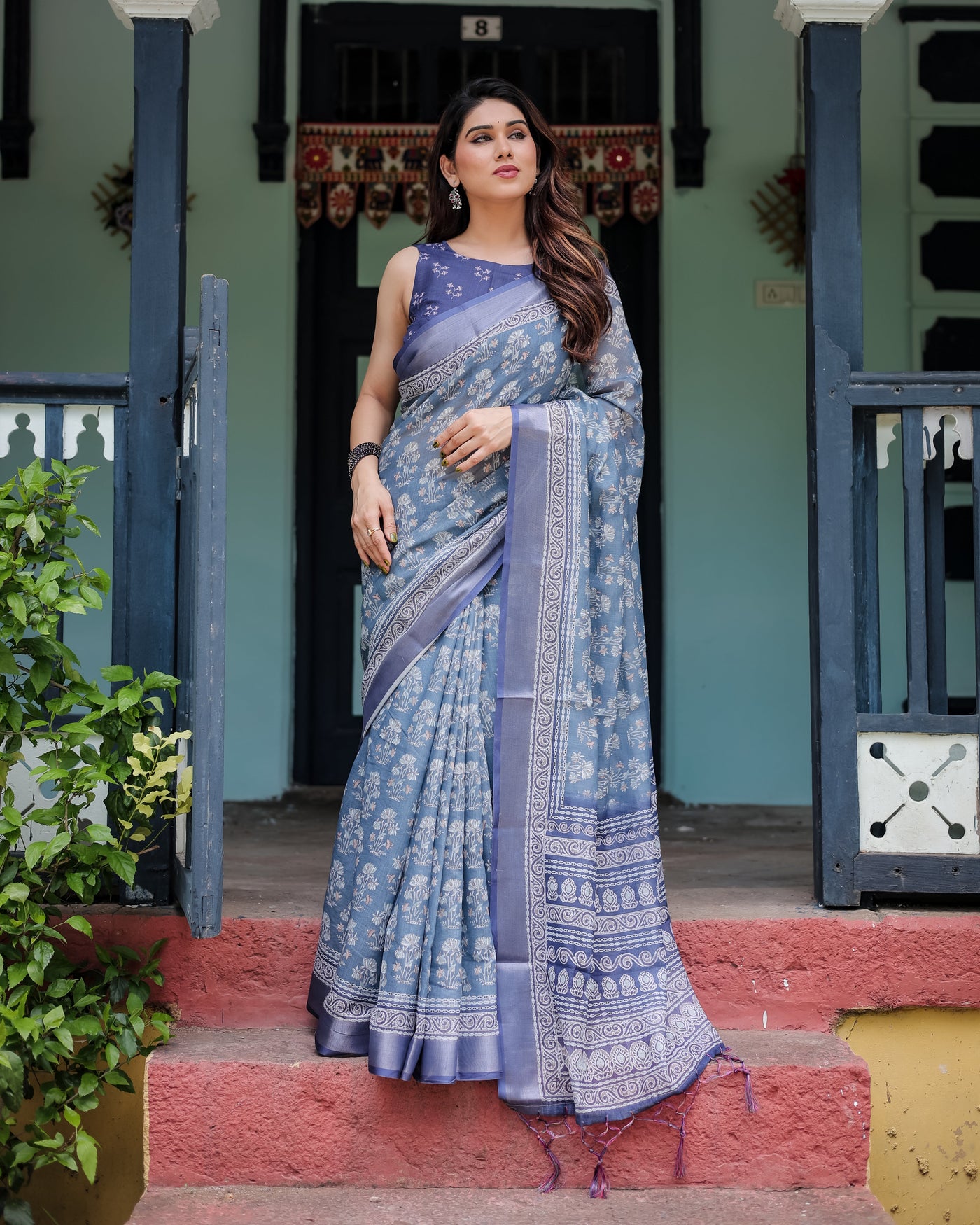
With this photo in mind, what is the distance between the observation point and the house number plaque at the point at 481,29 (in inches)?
204

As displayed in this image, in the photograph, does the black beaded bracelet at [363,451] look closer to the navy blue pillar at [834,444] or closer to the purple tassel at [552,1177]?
the navy blue pillar at [834,444]

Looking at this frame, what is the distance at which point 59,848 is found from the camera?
8.39ft

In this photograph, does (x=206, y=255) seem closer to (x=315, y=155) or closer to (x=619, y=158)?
(x=315, y=155)

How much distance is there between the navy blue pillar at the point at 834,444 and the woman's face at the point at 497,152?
75cm

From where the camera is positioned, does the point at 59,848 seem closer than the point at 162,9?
Yes

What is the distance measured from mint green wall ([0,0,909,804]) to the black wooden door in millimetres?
87

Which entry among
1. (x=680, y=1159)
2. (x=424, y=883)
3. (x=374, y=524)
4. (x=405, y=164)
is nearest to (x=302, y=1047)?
(x=424, y=883)

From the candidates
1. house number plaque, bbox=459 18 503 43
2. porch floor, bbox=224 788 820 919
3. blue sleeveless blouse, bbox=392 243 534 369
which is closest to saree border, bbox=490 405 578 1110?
blue sleeveless blouse, bbox=392 243 534 369

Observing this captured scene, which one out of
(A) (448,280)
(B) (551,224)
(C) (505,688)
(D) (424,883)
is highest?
(B) (551,224)

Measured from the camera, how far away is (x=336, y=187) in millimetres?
5168

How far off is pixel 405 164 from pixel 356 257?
398 mm

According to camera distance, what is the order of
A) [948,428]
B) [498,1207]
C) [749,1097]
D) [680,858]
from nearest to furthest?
[498,1207] < [749,1097] < [948,428] < [680,858]

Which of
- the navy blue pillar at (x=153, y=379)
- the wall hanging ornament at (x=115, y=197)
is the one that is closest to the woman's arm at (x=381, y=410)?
the navy blue pillar at (x=153, y=379)

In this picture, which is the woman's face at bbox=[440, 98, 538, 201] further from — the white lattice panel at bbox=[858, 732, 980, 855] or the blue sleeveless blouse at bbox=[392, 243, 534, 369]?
the white lattice panel at bbox=[858, 732, 980, 855]
